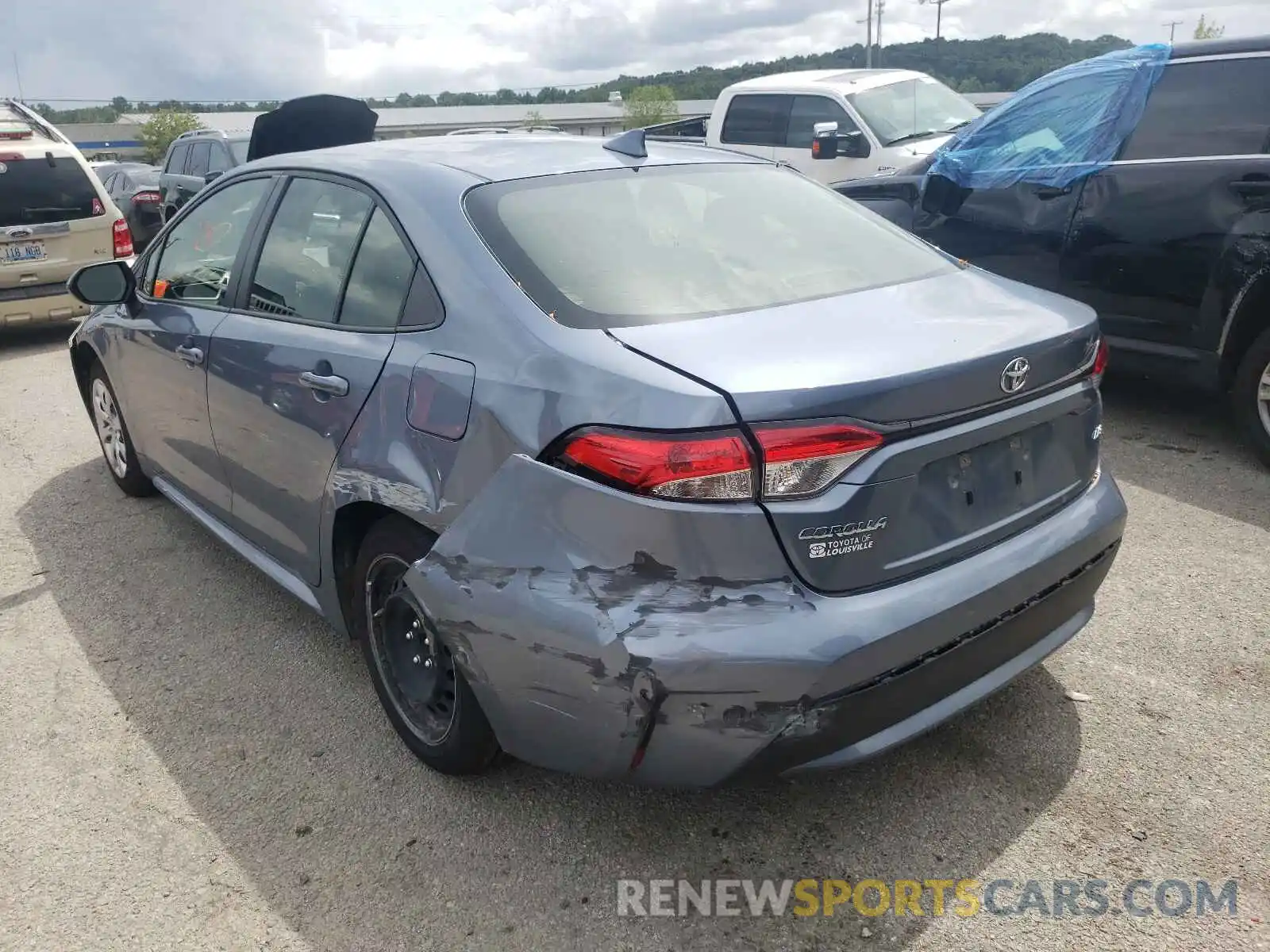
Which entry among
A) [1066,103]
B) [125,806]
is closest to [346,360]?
[125,806]

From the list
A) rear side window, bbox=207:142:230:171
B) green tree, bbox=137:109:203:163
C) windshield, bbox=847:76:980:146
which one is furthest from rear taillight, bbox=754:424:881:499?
green tree, bbox=137:109:203:163

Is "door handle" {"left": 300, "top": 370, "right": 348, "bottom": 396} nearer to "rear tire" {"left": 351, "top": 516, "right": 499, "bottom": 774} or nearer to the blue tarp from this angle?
"rear tire" {"left": 351, "top": 516, "right": 499, "bottom": 774}

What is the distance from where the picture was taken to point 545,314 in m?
2.40

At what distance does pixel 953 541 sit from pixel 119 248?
30.8 ft

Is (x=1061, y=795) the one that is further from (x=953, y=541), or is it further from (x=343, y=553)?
(x=343, y=553)

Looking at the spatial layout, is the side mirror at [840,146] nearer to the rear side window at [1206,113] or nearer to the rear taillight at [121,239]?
the rear side window at [1206,113]

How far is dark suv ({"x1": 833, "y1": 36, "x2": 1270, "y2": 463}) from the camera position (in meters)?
4.70

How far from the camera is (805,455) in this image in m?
2.07

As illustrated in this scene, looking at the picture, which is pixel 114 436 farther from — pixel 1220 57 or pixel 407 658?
pixel 1220 57

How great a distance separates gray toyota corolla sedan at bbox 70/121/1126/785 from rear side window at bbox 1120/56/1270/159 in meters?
2.62

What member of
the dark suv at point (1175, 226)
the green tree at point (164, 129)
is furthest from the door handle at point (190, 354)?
the green tree at point (164, 129)

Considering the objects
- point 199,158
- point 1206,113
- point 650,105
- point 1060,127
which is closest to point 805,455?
point 1206,113

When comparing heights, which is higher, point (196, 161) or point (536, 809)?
point (196, 161)

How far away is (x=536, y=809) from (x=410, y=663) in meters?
0.55
